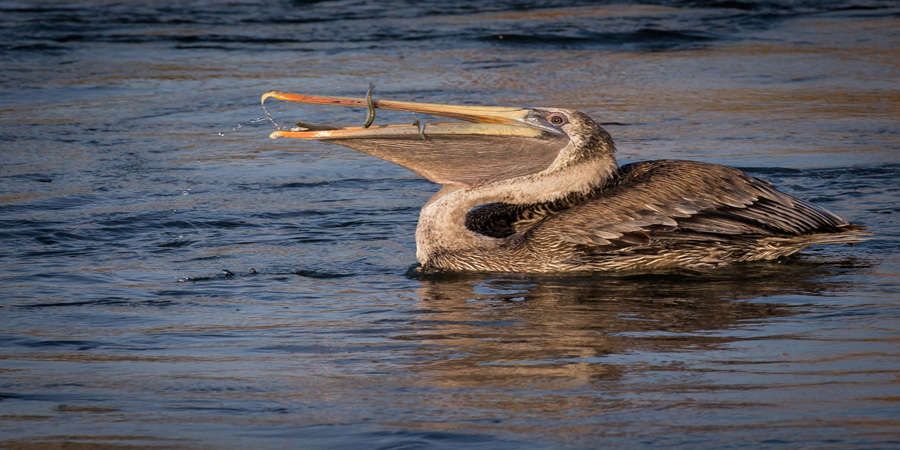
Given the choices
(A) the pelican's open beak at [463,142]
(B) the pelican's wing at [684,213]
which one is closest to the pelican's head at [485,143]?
(A) the pelican's open beak at [463,142]

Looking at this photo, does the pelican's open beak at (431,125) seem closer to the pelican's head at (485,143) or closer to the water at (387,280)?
the pelican's head at (485,143)

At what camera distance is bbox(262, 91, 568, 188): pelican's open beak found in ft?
16.9

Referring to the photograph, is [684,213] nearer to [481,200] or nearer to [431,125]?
[481,200]

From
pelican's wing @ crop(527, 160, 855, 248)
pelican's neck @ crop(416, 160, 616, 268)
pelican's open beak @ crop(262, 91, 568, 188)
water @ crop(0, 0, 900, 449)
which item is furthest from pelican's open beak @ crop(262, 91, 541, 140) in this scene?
water @ crop(0, 0, 900, 449)

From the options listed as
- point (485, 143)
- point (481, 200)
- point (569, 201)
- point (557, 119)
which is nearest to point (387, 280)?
point (481, 200)

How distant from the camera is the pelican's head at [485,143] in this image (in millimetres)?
5195

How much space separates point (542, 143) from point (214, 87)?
5.35 meters

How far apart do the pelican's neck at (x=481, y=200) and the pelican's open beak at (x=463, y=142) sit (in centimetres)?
8

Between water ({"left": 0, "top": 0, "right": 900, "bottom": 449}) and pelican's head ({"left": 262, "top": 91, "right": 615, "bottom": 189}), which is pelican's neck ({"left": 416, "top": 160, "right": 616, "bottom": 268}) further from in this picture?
water ({"left": 0, "top": 0, "right": 900, "bottom": 449})

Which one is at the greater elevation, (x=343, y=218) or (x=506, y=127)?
(x=506, y=127)

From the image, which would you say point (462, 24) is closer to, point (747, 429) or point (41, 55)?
point (41, 55)

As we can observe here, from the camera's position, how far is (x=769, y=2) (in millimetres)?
13977

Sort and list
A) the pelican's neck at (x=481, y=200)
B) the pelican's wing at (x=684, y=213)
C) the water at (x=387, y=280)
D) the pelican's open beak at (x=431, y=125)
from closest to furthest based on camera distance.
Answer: the water at (x=387, y=280), the pelican's open beak at (x=431, y=125), the pelican's wing at (x=684, y=213), the pelican's neck at (x=481, y=200)

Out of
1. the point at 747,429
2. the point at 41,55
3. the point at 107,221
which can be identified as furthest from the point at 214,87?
the point at 747,429
